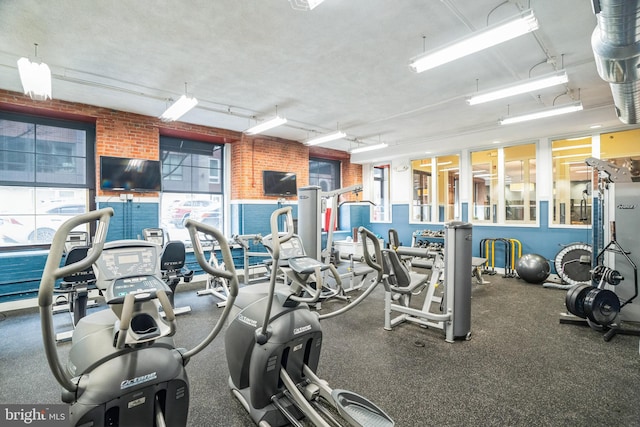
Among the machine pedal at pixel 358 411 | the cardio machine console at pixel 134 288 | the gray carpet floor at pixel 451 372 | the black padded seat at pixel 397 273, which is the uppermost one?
the cardio machine console at pixel 134 288

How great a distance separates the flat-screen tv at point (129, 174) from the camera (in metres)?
5.42

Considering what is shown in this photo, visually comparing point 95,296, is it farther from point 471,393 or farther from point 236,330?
point 471,393

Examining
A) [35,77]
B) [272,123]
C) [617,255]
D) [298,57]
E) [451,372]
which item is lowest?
[451,372]

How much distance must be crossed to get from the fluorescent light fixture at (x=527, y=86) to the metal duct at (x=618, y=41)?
1.84 ft

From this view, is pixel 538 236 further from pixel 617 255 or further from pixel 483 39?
pixel 483 39

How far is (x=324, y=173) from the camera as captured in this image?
970 centimetres

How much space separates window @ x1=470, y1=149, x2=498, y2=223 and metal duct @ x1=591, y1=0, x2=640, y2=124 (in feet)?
13.8

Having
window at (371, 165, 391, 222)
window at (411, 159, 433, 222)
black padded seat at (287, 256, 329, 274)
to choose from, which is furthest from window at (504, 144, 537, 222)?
black padded seat at (287, 256, 329, 274)

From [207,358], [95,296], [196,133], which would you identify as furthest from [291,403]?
[196,133]

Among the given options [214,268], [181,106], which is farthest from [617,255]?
[181,106]

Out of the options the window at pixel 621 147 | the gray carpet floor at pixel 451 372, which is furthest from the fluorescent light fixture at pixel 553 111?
the gray carpet floor at pixel 451 372

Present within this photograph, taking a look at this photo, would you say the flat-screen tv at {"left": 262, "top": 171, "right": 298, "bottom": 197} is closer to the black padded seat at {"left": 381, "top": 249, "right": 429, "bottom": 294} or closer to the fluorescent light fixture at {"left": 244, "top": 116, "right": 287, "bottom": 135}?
the fluorescent light fixture at {"left": 244, "top": 116, "right": 287, "bottom": 135}
